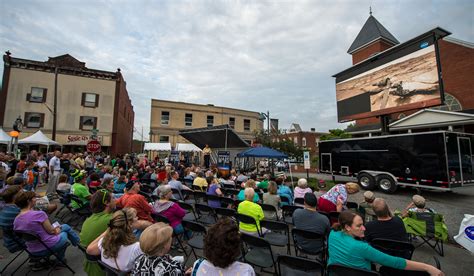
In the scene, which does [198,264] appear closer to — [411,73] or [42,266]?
[42,266]

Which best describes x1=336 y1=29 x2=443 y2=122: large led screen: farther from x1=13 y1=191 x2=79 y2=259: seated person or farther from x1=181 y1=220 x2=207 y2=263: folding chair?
x1=13 y1=191 x2=79 y2=259: seated person

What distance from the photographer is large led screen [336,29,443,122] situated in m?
9.74

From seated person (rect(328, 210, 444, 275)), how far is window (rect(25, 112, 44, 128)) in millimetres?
26086

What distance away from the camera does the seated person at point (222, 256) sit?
1702 millimetres

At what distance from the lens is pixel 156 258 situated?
72.0 inches

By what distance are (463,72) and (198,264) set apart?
29.8 meters

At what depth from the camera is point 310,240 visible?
3297mm

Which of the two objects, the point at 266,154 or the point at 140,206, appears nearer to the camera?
the point at 140,206

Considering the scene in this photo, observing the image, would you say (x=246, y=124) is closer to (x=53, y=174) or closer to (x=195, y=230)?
(x=53, y=174)

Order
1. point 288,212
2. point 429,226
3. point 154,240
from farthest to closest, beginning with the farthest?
point 288,212
point 429,226
point 154,240

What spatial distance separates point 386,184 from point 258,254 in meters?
10.2

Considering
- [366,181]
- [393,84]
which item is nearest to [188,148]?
[366,181]

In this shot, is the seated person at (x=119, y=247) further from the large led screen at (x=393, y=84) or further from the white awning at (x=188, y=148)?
the white awning at (x=188, y=148)

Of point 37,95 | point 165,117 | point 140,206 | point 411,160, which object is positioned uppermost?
point 37,95
